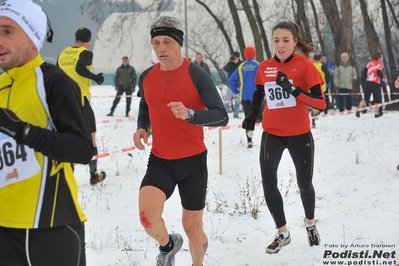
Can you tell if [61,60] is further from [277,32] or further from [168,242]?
[168,242]

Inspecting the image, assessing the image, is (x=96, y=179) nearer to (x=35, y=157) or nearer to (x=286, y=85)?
(x=286, y=85)

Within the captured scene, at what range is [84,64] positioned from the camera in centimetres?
699

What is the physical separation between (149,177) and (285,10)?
19.2 m

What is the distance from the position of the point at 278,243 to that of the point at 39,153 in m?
3.06

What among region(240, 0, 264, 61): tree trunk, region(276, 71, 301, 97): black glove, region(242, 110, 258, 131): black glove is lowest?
region(242, 110, 258, 131): black glove

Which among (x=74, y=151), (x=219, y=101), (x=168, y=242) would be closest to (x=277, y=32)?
(x=219, y=101)

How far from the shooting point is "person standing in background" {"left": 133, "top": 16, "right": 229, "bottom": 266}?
12.8 feet

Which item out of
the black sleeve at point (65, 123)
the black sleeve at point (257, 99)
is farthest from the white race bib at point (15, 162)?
the black sleeve at point (257, 99)

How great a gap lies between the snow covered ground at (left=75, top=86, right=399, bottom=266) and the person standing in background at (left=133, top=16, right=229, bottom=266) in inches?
36.4

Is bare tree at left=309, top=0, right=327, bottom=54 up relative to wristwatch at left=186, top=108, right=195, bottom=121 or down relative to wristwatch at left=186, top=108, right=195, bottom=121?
up

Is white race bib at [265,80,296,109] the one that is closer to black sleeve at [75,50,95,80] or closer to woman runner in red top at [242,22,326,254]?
woman runner in red top at [242,22,326,254]

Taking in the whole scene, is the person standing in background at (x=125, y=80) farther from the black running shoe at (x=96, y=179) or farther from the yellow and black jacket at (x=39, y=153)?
the yellow and black jacket at (x=39, y=153)

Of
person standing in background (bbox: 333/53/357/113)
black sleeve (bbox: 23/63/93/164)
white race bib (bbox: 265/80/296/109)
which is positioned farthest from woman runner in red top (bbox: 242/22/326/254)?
person standing in background (bbox: 333/53/357/113)

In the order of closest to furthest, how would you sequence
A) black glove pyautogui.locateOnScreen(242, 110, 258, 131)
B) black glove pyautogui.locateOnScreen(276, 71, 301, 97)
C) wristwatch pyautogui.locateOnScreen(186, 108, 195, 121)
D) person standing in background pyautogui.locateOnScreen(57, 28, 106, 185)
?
1. wristwatch pyautogui.locateOnScreen(186, 108, 195, 121)
2. black glove pyautogui.locateOnScreen(276, 71, 301, 97)
3. black glove pyautogui.locateOnScreen(242, 110, 258, 131)
4. person standing in background pyautogui.locateOnScreen(57, 28, 106, 185)
